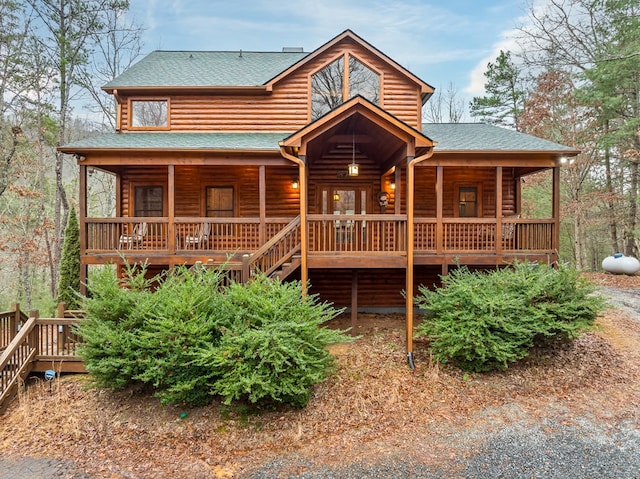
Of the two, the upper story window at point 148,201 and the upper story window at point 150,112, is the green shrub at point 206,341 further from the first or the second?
the upper story window at point 150,112

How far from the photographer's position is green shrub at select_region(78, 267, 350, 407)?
4.97 metres

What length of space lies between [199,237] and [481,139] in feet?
26.9

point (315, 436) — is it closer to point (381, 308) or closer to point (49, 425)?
point (49, 425)

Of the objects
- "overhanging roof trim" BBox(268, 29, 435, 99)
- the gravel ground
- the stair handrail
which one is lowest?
the gravel ground

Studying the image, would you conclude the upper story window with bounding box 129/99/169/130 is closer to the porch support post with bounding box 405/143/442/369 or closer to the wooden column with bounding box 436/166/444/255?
the porch support post with bounding box 405/143/442/369

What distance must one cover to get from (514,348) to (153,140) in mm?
9773

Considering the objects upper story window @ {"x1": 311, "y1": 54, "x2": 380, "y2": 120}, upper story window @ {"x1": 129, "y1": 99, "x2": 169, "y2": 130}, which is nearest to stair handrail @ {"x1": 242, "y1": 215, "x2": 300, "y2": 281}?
upper story window @ {"x1": 311, "y1": 54, "x2": 380, "y2": 120}

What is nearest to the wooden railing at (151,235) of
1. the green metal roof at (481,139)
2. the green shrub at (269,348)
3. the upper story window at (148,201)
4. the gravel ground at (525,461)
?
the upper story window at (148,201)

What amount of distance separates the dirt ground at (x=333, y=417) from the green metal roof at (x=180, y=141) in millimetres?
5282

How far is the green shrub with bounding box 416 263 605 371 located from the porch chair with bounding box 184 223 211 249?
18.6 feet

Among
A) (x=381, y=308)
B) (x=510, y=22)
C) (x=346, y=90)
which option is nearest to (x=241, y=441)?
(x=381, y=308)

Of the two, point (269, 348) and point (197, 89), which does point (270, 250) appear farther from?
point (197, 89)

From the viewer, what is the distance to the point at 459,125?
11508mm

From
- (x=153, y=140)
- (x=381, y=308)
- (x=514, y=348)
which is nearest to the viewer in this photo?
(x=514, y=348)
